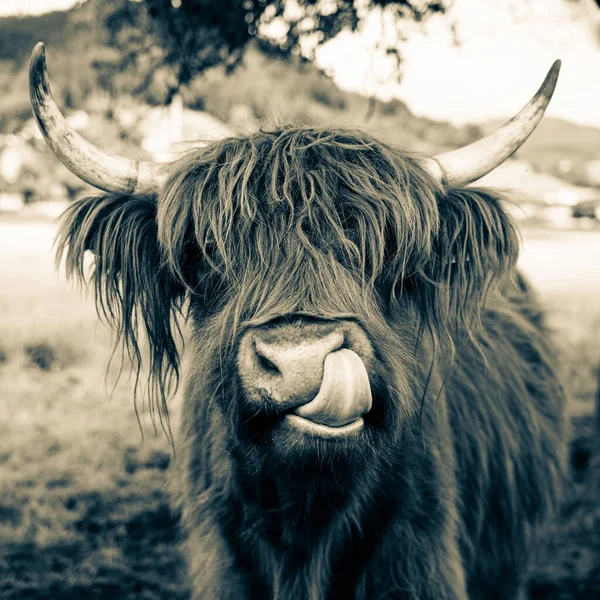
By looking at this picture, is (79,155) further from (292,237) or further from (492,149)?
(492,149)

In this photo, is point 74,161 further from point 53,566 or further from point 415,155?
point 53,566

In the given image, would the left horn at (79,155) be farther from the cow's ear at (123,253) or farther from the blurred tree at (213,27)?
the blurred tree at (213,27)

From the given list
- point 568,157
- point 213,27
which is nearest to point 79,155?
point 213,27

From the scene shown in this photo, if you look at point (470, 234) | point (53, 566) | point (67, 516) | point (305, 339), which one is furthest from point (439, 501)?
point (67, 516)

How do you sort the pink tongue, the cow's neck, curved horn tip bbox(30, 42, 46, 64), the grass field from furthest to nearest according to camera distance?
the grass field < the cow's neck < curved horn tip bbox(30, 42, 46, 64) < the pink tongue

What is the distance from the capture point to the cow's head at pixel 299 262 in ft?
5.50

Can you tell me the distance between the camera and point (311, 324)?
1.65 m

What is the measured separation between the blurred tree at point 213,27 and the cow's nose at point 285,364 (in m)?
2.57

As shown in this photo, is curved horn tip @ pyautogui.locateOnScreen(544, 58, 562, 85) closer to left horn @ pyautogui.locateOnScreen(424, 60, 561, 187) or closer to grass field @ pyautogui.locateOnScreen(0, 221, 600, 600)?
left horn @ pyautogui.locateOnScreen(424, 60, 561, 187)

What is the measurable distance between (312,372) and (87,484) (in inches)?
137

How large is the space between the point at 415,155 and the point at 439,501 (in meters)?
1.26

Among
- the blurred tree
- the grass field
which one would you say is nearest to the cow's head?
the grass field

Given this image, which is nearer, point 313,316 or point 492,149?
point 313,316

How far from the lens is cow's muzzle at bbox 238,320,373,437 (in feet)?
5.09
